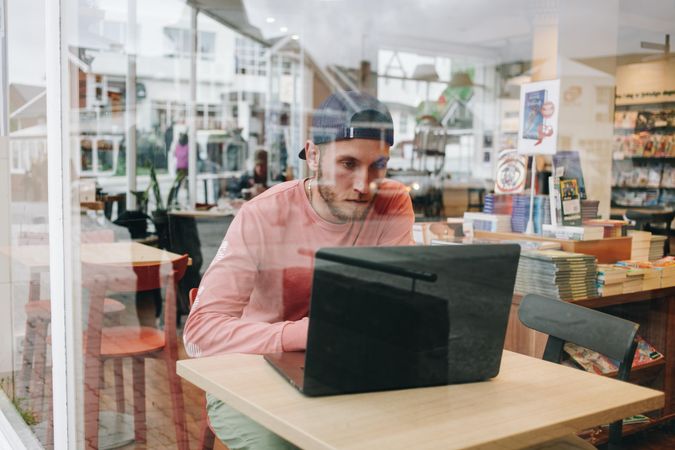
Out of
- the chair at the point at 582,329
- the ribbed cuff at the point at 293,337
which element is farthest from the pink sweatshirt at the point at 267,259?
the chair at the point at 582,329

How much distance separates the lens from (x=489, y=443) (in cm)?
102

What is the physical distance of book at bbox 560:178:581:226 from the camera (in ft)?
8.43

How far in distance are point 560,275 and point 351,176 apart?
0.77 m

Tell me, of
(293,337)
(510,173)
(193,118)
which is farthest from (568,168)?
(193,118)

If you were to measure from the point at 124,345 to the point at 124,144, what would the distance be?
2.27m

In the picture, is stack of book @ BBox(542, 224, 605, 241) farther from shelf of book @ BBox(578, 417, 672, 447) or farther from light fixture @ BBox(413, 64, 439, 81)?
shelf of book @ BBox(578, 417, 672, 447)

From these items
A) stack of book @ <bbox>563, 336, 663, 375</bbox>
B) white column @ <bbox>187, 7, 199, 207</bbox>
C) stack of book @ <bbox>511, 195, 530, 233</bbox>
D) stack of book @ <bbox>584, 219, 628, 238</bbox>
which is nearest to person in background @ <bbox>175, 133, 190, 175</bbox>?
white column @ <bbox>187, 7, 199, 207</bbox>

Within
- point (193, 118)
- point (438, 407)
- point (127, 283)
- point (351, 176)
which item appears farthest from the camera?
point (193, 118)

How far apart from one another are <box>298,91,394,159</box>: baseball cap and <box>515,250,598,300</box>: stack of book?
584 mm

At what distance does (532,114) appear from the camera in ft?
8.03

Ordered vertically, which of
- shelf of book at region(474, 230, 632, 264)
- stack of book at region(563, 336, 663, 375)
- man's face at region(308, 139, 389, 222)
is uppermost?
man's face at region(308, 139, 389, 222)

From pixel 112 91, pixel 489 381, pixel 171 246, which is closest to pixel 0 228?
pixel 171 246

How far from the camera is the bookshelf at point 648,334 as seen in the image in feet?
5.25

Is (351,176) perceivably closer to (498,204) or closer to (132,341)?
(498,204)
